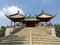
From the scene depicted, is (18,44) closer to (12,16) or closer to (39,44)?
(39,44)

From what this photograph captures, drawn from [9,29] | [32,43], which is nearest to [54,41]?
[32,43]

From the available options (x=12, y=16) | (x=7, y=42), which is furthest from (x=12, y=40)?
(x=12, y=16)

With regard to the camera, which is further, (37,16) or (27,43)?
(37,16)

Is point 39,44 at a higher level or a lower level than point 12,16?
lower

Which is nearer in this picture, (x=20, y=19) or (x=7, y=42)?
(x=7, y=42)

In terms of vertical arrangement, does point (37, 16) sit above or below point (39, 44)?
above

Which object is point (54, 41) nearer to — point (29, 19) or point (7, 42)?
point (7, 42)

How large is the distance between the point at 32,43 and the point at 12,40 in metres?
2.56

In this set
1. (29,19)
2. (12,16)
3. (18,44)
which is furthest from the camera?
(29,19)

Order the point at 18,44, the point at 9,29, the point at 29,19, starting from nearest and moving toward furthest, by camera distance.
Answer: the point at 18,44, the point at 9,29, the point at 29,19

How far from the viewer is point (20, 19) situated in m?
34.5

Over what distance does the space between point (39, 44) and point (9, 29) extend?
11090 millimetres

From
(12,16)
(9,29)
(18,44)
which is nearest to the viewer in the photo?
(18,44)

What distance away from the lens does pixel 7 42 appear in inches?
827
